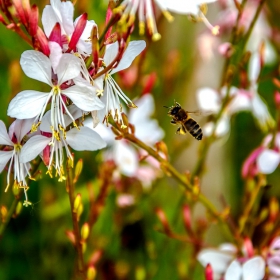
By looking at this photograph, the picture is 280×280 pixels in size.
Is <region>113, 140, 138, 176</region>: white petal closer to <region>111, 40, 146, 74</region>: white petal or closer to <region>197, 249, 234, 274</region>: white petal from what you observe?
<region>197, 249, 234, 274</region>: white petal

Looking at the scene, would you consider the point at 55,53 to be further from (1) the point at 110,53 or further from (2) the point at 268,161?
(2) the point at 268,161

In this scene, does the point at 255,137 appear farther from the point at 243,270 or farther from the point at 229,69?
the point at 243,270

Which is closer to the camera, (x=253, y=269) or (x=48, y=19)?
(x=48, y=19)

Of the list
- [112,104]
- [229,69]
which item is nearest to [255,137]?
[229,69]

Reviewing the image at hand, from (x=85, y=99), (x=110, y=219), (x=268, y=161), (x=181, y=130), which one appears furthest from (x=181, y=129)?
(x=110, y=219)

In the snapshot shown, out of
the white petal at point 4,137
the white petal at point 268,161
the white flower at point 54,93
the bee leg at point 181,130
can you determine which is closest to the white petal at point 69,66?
the white flower at point 54,93

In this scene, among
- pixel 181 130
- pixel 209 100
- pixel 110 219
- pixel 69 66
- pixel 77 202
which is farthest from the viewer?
pixel 110 219
